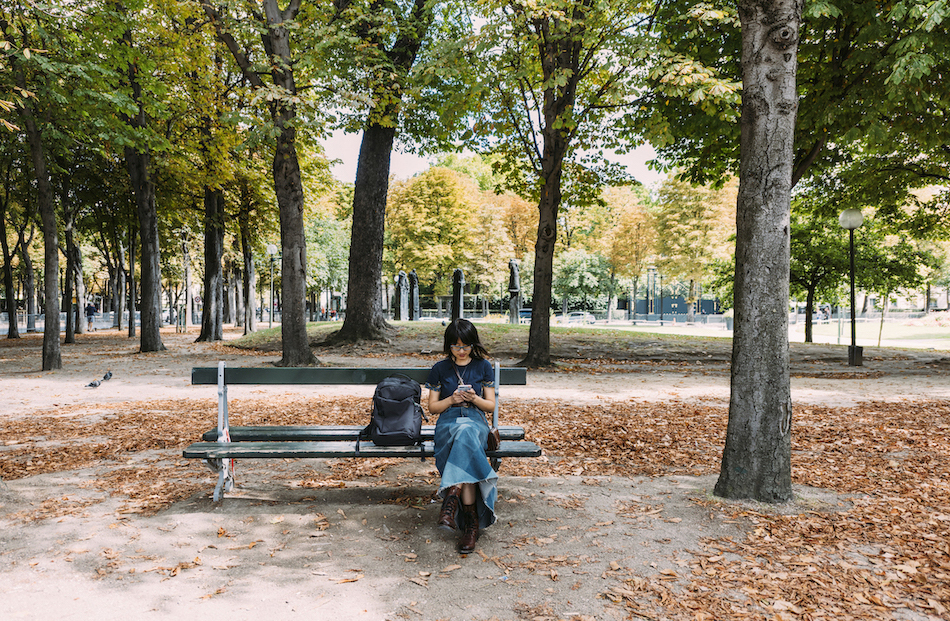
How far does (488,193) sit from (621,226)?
1159cm

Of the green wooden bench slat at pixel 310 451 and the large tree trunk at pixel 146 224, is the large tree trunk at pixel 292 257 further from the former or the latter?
the green wooden bench slat at pixel 310 451

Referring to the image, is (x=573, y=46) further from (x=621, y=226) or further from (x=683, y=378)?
(x=621, y=226)

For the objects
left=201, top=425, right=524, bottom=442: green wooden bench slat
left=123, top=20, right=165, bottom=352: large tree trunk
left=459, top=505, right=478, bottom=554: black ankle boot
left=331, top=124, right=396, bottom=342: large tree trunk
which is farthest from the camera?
left=123, top=20, right=165, bottom=352: large tree trunk

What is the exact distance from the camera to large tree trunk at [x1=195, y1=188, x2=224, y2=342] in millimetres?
22188

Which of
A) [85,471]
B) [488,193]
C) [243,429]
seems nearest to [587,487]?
[243,429]

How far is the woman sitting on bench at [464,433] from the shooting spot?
3.75 m

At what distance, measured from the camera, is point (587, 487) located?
192 inches

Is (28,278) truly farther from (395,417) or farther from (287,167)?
(395,417)

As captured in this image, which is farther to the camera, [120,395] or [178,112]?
[178,112]

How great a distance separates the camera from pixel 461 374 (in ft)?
Result: 14.1

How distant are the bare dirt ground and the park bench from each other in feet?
1.40

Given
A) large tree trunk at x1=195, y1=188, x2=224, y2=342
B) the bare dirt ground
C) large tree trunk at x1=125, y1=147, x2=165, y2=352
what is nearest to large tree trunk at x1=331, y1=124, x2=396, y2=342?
large tree trunk at x1=125, y1=147, x2=165, y2=352

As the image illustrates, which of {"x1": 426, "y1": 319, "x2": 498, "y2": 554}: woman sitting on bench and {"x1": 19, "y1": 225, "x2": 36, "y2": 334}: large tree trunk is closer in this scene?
{"x1": 426, "y1": 319, "x2": 498, "y2": 554}: woman sitting on bench

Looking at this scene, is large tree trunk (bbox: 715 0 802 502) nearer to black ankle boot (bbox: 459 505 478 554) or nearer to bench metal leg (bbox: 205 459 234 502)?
black ankle boot (bbox: 459 505 478 554)
